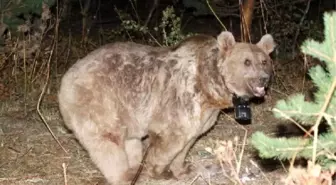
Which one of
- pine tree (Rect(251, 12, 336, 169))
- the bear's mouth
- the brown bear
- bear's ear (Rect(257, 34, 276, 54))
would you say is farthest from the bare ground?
pine tree (Rect(251, 12, 336, 169))

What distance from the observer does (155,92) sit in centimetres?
679

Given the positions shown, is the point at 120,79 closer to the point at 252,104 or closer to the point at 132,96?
the point at 132,96

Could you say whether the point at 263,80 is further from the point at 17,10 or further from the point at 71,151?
the point at 17,10

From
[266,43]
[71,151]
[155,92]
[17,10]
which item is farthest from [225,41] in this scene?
[17,10]

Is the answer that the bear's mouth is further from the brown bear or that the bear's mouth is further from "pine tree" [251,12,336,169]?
"pine tree" [251,12,336,169]

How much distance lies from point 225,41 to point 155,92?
88 cm

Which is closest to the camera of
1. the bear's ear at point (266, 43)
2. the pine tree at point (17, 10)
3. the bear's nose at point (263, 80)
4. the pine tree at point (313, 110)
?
the pine tree at point (313, 110)

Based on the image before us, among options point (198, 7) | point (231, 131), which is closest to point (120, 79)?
point (231, 131)

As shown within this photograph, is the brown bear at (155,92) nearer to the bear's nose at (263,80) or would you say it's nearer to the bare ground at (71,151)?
the bear's nose at (263,80)

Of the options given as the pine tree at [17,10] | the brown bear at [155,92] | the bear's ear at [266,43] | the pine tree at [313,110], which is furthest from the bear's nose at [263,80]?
the pine tree at [17,10]

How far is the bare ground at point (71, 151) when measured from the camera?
7.11 m

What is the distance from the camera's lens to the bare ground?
23.3 ft

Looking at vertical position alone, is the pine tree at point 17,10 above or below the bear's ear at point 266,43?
below

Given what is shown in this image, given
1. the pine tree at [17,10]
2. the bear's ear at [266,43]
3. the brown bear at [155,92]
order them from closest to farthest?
the brown bear at [155,92] < the bear's ear at [266,43] < the pine tree at [17,10]
